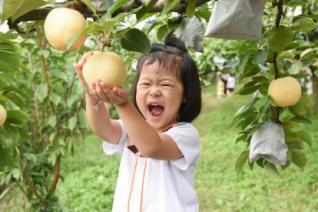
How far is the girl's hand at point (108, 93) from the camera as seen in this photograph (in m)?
0.81

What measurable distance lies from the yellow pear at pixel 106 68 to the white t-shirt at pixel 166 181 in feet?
1.80

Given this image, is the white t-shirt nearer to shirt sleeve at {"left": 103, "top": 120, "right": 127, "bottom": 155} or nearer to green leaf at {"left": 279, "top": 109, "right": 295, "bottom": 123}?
shirt sleeve at {"left": 103, "top": 120, "right": 127, "bottom": 155}

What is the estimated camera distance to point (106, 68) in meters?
0.78

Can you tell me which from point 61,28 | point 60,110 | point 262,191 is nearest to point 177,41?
point 61,28

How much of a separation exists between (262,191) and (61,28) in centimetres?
345

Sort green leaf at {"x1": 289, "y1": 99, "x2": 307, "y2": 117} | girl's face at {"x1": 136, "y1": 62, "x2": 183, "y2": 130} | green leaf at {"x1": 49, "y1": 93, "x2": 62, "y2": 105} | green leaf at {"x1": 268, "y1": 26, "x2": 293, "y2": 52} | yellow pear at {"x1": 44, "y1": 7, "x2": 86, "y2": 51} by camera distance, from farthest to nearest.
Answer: green leaf at {"x1": 49, "y1": 93, "x2": 62, "y2": 105} → green leaf at {"x1": 289, "y1": 99, "x2": 307, "y2": 117} → girl's face at {"x1": 136, "y1": 62, "x2": 183, "y2": 130} → green leaf at {"x1": 268, "y1": 26, "x2": 293, "y2": 52} → yellow pear at {"x1": 44, "y1": 7, "x2": 86, "y2": 51}

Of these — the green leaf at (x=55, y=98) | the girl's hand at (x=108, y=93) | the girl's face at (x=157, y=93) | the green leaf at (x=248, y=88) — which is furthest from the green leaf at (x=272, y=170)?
the green leaf at (x=55, y=98)

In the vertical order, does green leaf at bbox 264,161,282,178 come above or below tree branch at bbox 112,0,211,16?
below

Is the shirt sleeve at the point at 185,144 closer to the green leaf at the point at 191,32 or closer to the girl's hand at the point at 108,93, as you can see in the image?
the green leaf at the point at 191,32

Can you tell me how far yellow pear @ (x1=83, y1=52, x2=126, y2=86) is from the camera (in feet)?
2.57

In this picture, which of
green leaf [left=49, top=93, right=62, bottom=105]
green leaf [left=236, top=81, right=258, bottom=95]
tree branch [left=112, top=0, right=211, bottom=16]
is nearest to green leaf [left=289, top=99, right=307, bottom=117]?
green leaf [left=236, top=81, right=258, bottom=95]

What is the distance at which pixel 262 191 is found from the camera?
3986mm

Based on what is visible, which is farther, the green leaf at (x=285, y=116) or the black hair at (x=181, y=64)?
the green leaf at (x=285, y=116)

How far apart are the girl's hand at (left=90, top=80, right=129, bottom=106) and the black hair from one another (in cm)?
52
